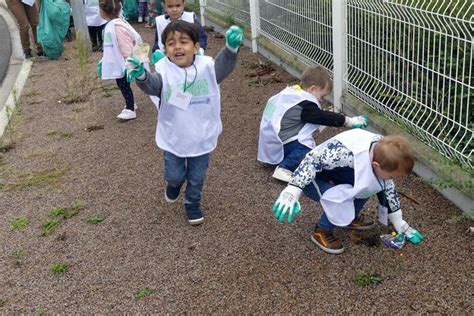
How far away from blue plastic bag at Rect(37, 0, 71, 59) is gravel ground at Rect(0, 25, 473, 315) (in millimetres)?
4189

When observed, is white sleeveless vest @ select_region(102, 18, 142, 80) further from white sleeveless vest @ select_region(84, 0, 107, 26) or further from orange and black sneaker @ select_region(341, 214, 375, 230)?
white sleeveless vest @ select_region(84, 0, 107, 26)

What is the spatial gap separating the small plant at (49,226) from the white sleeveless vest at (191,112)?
0.98 metres

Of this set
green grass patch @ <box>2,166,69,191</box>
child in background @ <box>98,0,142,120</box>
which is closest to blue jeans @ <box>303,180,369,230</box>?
green grass patch @ <box>2,166,69,191</box>

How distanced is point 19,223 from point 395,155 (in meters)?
2.56

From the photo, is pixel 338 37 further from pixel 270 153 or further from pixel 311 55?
pixel 270 153

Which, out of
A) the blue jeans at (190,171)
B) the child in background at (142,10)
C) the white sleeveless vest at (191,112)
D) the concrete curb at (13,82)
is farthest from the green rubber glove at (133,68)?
the child in background at (142,10)

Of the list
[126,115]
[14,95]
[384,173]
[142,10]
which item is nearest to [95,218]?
[384,173]

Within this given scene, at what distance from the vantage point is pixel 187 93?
3.28m

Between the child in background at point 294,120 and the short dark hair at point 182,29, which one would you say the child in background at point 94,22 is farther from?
the short dark hair at point 182,29

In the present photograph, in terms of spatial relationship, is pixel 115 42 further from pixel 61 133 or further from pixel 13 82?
pixel 13 82

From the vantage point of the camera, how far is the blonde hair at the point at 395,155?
271 centimetres

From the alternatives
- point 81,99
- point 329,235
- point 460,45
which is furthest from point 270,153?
point 81,99

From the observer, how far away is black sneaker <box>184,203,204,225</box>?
353cm

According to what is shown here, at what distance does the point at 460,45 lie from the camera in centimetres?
329
